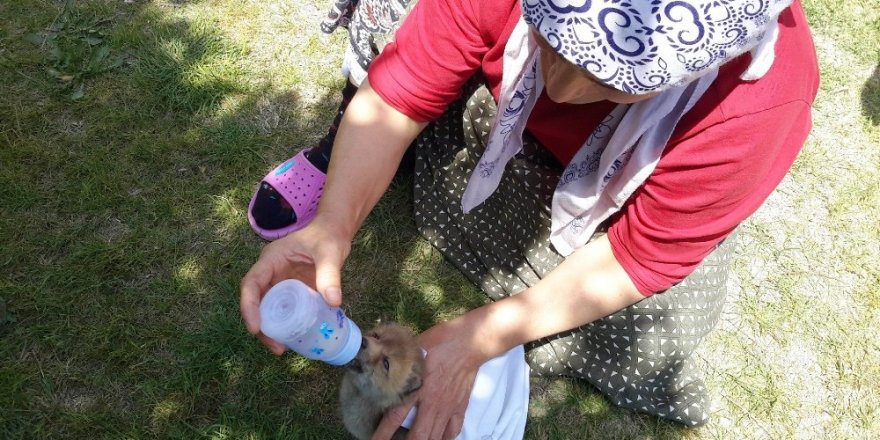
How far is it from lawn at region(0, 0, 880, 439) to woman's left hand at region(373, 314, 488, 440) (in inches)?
22.0

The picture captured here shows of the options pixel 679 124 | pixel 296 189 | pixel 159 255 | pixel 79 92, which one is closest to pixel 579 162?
pixel 679 124

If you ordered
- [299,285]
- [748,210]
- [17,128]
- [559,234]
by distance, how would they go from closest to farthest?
[299,285] → [748,210] → [559,234] → [17,128]

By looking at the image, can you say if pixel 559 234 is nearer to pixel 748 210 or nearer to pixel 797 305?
pixel 748 210

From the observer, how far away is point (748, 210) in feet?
5.43

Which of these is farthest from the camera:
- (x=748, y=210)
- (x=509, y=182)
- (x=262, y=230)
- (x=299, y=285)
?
(x=262, y=230)

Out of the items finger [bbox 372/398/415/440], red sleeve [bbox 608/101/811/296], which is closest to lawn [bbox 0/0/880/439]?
finger [bbox 372/398/415/440]

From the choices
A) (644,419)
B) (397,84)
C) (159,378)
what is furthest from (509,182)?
(159,378)

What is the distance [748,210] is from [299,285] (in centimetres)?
118

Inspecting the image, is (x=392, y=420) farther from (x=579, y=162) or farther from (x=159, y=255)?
(x=159, y=255)

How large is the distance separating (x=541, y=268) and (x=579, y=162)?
1.96ft

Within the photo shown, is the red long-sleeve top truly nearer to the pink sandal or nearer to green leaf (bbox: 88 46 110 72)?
the pink sandal

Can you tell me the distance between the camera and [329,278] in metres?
1.52

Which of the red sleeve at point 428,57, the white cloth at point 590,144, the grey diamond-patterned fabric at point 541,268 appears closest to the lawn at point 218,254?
the grey diamond-patterned fabric at point 541,268

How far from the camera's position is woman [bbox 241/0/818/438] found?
1165 millimetres
